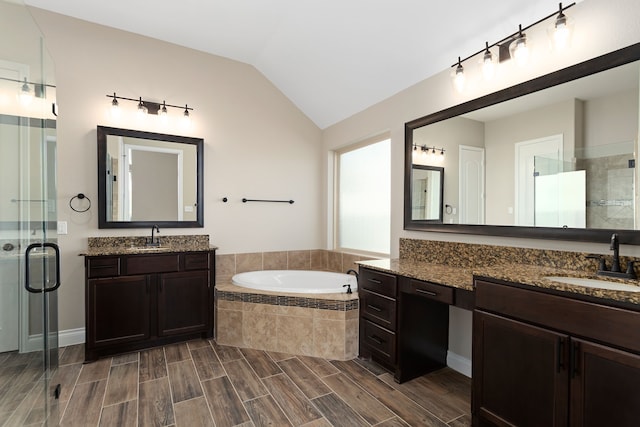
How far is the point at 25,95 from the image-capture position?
1.76m

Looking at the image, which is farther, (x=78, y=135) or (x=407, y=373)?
(x=78, y=135)

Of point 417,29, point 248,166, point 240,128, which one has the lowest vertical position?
point 248,166

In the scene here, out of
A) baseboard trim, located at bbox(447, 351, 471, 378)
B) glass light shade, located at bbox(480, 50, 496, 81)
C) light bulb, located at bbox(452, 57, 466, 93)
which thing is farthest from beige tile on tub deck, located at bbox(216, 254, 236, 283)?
glass light shade, located at bbox(480, 50, 496, 81)

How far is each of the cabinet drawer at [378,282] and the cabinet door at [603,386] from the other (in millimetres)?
1151

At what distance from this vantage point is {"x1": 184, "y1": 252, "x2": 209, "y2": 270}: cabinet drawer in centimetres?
301

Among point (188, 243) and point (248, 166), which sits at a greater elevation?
point (248, 166)

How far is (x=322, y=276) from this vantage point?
148 inches

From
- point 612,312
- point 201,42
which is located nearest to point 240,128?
point 201,42

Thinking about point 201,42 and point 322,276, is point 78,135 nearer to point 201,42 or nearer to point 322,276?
point 201,42

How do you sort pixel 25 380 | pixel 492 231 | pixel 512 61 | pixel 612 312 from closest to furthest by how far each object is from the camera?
pixel 612 312 → pixel 25 380 → pixel 512 61 → pixel 492 231

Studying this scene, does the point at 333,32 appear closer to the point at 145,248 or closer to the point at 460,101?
the point at 460,101

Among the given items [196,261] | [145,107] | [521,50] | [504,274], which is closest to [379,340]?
[504,274]

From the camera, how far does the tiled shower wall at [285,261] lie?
3.65 metres

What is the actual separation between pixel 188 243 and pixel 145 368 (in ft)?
4.23
